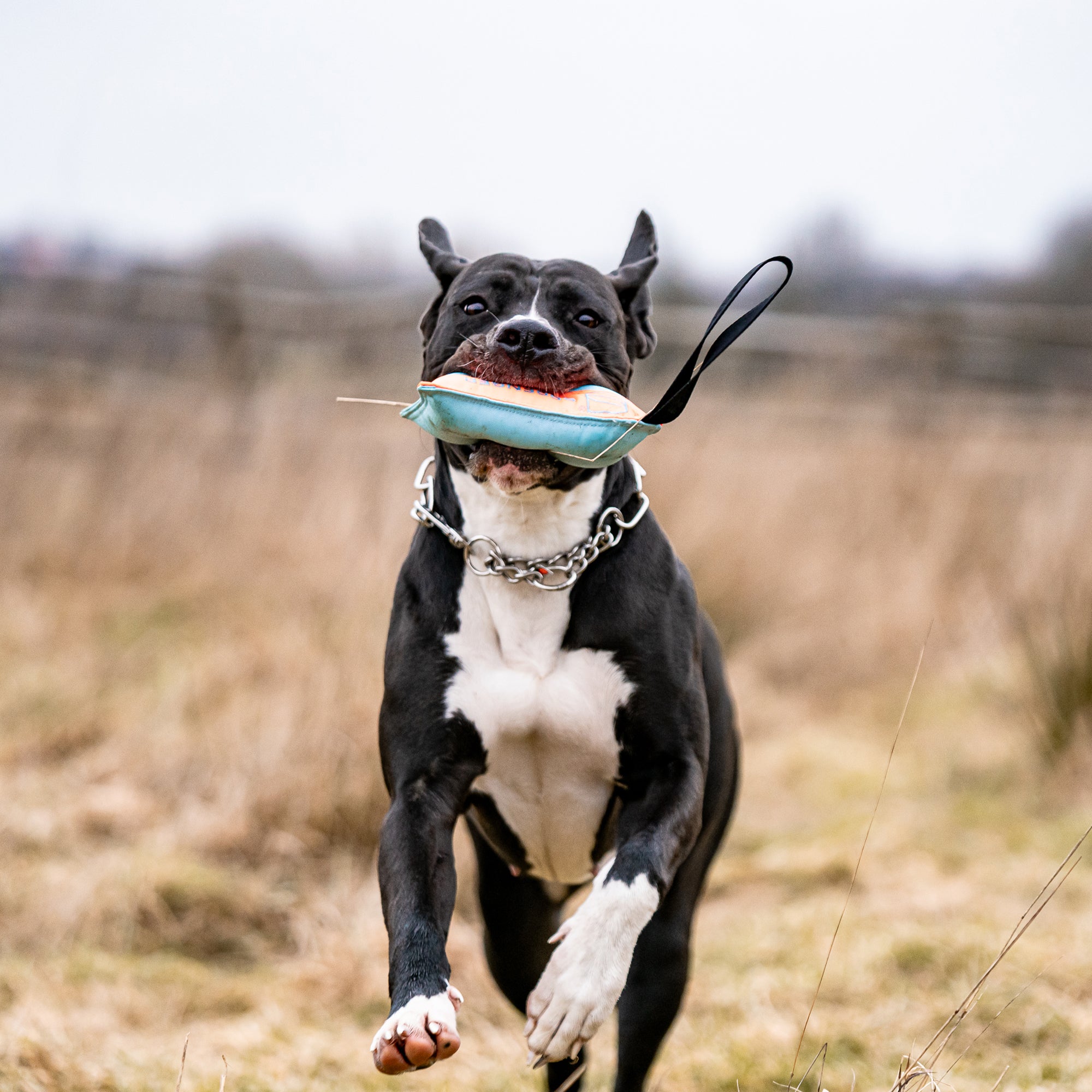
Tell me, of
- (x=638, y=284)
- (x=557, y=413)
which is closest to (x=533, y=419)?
(x=557, y=413)

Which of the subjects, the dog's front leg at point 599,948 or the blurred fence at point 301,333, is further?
the blurred fence at point 301,333

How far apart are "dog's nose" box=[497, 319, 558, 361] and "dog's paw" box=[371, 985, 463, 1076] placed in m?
1.18

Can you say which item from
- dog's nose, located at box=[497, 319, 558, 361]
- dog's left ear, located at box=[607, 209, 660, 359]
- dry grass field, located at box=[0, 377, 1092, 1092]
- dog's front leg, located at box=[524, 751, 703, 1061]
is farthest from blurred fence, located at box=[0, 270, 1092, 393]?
dog's front leg, located at box=[524, 751, 703, 1061]

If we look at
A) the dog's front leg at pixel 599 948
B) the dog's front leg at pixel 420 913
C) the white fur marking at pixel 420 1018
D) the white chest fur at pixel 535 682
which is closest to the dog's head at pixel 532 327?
the white chest fur at pixel 535 682

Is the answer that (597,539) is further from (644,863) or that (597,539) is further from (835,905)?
(835,905)

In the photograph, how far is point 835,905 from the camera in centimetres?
456

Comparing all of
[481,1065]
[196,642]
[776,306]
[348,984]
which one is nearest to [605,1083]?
[481,1065]

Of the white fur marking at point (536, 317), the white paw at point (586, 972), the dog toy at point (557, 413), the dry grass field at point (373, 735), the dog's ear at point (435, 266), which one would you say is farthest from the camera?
the dry grass field at point (373, 735)

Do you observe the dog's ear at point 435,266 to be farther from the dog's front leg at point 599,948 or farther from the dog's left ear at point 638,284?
the dog's front leg at point 599,948

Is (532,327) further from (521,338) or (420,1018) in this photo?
(420,1018)

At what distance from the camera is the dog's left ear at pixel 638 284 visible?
2.79m

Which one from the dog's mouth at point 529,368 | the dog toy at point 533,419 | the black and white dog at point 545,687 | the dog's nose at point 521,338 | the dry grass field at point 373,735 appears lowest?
the dry grass field at point 373,735

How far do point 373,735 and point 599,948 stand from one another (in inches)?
104

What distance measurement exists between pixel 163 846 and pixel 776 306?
12.8 meters
